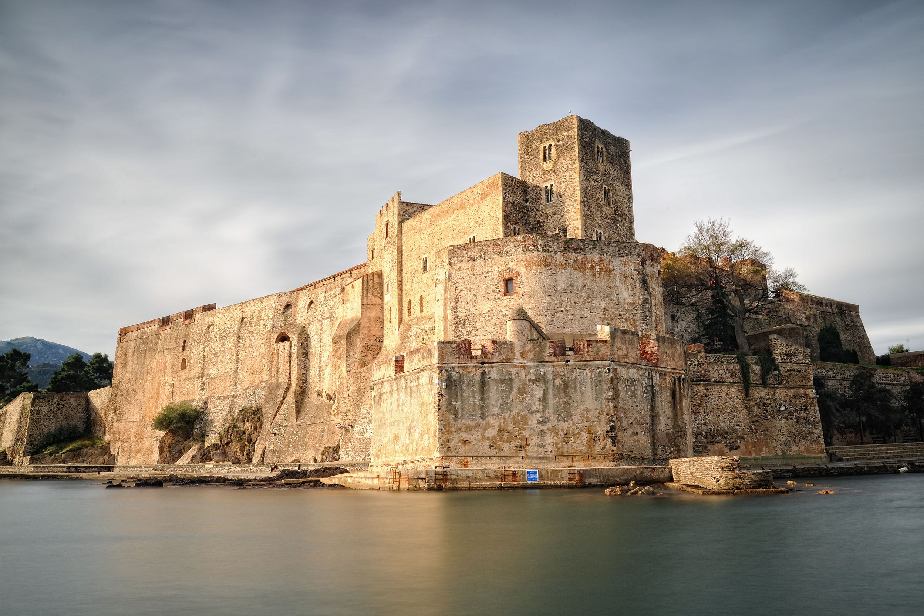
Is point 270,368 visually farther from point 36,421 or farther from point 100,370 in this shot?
point 100,370

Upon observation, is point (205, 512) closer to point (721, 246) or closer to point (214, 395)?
point (721, 246)

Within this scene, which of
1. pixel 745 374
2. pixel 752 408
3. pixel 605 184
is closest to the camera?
pixel 752 408

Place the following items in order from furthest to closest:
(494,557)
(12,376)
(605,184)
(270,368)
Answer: (12,376)
(270,368)
(605,184)
(494,557)

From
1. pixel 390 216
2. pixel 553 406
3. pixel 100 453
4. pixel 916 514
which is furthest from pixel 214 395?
pixel 916 514

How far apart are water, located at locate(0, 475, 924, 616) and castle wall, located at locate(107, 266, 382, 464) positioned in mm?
17928

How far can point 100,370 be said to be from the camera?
6919cm

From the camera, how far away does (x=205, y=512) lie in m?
21.5

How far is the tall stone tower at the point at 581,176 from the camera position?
1297 inches

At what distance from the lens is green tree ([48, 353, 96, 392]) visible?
211ft

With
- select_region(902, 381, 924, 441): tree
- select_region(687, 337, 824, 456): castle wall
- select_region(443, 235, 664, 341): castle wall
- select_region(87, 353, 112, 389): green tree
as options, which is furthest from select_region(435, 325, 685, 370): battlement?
select_region(87, 353, 112, 389): green tree

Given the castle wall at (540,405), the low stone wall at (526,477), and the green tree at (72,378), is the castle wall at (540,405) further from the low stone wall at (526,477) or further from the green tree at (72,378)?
the green tree at (72,378)

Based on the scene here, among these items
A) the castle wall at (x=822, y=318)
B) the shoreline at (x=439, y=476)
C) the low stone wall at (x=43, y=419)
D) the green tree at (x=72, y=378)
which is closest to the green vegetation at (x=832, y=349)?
the castle wall at (x=822, y=318)

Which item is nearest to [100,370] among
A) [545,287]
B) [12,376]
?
[12,376]

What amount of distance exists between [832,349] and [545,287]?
Answer: 19995 mm
